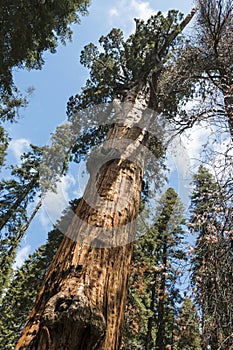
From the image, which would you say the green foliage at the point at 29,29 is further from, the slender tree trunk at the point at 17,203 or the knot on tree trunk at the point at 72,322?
the slender tree trunk at the point at 17,203

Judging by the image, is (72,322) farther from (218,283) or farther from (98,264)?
(218,283)

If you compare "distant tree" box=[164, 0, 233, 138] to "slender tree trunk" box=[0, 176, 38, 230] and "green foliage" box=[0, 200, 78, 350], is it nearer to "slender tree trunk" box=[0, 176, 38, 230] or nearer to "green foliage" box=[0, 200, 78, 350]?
"green foliage" box=[0, 200, 78, 350]

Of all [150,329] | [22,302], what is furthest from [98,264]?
[22,302]

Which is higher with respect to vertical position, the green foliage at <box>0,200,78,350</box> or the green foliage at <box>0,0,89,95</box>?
the green foliage at <box>0,0,89,95</box>

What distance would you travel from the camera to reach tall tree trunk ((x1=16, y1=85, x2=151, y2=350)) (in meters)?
1.51

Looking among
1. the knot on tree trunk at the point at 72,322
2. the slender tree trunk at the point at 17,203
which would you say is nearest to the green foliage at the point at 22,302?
the slender tree trunk at the point at 17,203

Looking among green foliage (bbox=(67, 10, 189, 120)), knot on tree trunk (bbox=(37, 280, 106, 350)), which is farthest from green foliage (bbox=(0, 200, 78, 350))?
knot on tree trunk (bbox=(37, 280, 106, 350))

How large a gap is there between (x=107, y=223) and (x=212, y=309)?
128cm

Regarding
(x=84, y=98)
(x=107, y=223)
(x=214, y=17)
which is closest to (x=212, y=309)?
(x=107, y=223)

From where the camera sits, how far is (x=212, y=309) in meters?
2.61

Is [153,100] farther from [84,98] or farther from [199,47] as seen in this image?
[84,98]

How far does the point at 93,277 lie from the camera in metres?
1.84

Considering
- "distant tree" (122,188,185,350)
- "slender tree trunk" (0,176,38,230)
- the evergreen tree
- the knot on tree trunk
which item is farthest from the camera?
"slender tree trunk" (0,176,38,230)

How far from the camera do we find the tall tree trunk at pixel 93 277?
1.51m
